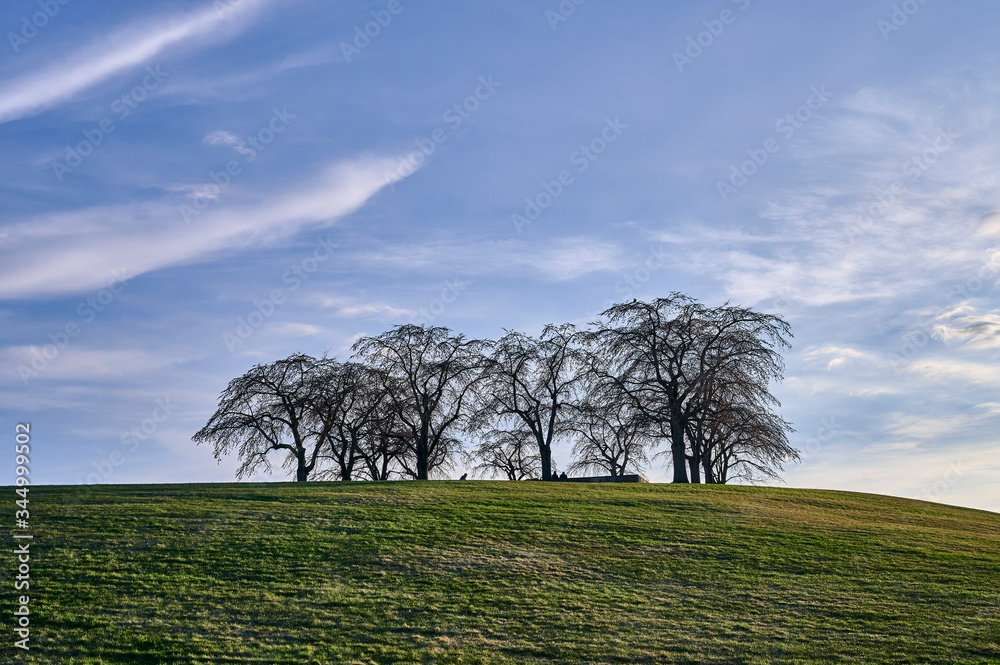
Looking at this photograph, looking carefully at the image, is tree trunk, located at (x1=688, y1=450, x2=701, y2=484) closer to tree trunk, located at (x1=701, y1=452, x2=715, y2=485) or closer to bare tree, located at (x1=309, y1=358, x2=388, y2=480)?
tree trunk, located at (x1=701, y1=452, x2=715, y2=485)

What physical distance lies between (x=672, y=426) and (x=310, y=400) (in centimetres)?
2250

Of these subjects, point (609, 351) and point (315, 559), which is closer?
point (315, 559)

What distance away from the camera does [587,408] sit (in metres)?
43.9

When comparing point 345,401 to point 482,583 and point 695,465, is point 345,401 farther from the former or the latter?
point 482,583

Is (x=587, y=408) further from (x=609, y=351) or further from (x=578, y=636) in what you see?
(x=578, y=636)

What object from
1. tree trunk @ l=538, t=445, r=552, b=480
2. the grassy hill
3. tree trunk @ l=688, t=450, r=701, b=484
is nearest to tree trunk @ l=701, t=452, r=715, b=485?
tree trunk @ l=688, t=450, r=701, b=484

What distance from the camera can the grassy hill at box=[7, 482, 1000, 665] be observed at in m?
14.4

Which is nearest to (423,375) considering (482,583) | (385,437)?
(385,437)

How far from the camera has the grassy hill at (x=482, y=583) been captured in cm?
1442

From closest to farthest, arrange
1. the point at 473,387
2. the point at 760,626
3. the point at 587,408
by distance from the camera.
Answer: the point at 760,626, the point at 587,408, the point at 473,387

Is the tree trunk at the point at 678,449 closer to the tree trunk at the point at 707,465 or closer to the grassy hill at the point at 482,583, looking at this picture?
the tree trunk at the point at 707,465

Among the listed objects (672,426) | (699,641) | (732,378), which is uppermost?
(732,378)

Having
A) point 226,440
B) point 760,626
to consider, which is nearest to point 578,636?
point 760,626

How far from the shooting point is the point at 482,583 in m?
18.2
